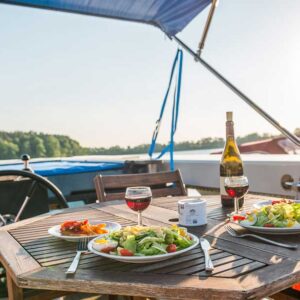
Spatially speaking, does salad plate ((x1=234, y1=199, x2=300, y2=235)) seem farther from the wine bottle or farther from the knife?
the wine bottle

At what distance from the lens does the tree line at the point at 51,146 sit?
6741 millimetres

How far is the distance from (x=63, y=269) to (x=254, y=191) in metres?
2.43

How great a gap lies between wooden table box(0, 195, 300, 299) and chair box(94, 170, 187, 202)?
0.89 meters

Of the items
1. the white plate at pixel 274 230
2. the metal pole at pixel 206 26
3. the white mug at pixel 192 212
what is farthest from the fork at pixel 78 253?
the metal pole at pixel 206 26

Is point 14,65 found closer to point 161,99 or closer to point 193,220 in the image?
point 161,99

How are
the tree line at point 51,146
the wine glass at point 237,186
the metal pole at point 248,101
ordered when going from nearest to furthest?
the wine glass at point 237,186
the metal pole at point 248,101
the tree line at point 51,146

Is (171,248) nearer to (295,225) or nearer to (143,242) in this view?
(143,242)

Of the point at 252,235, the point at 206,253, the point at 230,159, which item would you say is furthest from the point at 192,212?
the point at 230,159

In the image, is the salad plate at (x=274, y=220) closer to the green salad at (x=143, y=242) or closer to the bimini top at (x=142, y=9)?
the green salad at (x=143, y=242)

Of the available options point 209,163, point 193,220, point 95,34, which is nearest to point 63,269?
point 193,220

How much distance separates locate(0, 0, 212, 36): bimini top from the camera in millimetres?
2518

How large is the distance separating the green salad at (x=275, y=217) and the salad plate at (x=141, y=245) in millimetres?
242

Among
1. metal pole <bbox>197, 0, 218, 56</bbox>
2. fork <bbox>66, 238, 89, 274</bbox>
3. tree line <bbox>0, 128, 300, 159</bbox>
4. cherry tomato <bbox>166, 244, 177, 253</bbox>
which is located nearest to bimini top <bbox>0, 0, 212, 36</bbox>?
metal pole <bbox>197, 0, 218, 56</bbox>

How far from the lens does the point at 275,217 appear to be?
1064 mm
